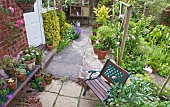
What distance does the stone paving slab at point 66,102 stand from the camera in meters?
2.38

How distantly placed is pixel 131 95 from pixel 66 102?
3.65ft

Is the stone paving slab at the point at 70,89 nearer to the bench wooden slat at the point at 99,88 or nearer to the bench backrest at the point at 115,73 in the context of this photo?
the bench wooden slat at the point at 99,88

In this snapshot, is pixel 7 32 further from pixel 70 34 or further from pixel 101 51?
pixel 70 34

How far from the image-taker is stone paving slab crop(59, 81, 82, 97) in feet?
8.67

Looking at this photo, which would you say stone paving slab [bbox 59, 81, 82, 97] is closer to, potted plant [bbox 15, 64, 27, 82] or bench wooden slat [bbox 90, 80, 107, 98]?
bench wooden slat [bbox 90, 80, 107, 98]

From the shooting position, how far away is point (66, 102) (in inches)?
96.0

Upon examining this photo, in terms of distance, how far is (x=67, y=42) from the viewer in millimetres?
4930

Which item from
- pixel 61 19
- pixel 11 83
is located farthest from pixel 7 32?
pixel 61 19

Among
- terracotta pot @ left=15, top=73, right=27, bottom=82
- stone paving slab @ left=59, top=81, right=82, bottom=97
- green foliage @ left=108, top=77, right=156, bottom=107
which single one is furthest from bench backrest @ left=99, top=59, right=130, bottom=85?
terracotta pot @ left=15, top=73, right=27, bottom=82

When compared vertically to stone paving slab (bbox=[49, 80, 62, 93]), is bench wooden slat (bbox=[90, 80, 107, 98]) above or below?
above

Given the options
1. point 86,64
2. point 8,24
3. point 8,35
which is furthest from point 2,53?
point 86,64

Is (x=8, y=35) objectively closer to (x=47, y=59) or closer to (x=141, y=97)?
(x=47, y=59)

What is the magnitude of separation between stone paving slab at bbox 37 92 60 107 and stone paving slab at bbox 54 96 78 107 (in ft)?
0.30

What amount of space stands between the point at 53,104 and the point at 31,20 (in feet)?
6.51
